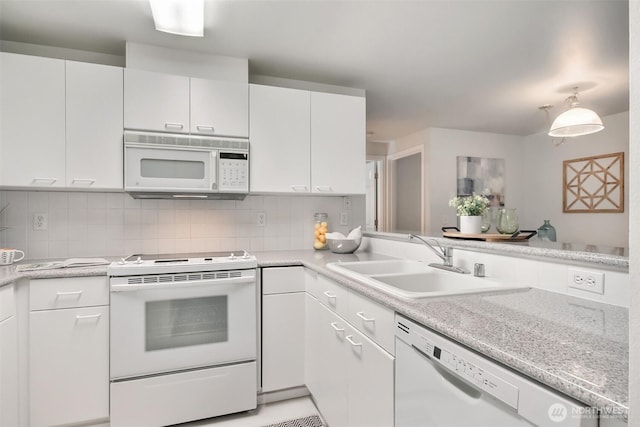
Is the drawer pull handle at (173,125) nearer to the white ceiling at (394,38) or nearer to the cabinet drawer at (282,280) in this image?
the white ceiling at (394,38)

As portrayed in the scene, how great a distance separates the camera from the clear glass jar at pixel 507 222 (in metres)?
1.79

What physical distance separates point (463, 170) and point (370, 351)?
13.3 ft

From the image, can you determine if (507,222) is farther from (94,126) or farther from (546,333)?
(94,126)

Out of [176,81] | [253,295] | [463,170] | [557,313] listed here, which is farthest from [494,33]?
[463,170]

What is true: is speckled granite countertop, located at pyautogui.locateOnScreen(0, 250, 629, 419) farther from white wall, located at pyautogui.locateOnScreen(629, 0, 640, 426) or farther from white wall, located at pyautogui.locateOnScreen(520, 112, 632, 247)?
white wall, located at pyautogui.locateOnScreen(520, 112, 632, 247)

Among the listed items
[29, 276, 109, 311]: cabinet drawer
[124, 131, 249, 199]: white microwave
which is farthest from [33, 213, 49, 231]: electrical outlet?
[29, 276, 109, 311]: cabinet drawer

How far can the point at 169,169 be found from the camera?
2.26 m

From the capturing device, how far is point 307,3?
1874 mm

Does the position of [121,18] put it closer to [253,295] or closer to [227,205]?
[227,205]

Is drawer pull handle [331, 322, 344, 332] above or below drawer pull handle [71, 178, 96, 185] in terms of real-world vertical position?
below

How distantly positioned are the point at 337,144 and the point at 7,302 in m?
2.15

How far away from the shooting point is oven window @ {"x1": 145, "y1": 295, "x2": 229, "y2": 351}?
194 centimetres

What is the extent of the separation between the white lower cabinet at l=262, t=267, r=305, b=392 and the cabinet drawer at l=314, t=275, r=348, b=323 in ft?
0.84

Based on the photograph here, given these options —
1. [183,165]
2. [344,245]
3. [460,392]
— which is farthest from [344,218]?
[460,392]
